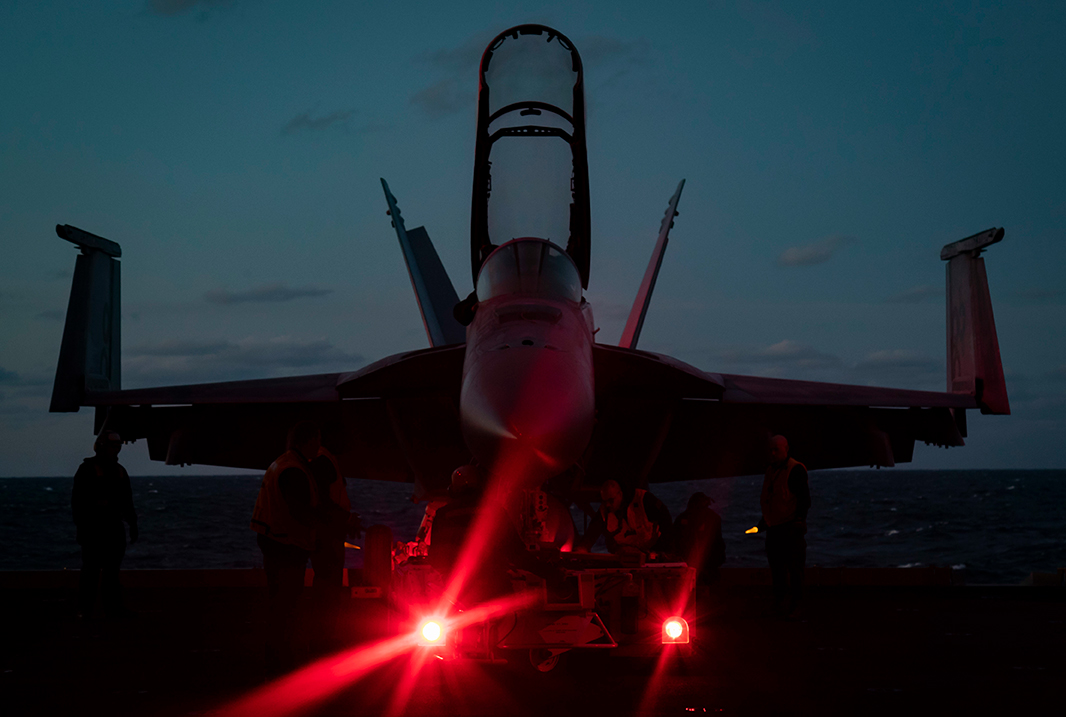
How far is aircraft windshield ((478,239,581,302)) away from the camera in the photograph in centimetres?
798

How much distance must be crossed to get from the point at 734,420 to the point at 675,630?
5484mm

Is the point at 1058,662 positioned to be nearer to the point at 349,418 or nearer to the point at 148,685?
the point at 148,685

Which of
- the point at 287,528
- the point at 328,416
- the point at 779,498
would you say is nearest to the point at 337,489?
the point at 287,528

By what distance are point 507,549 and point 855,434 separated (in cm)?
758

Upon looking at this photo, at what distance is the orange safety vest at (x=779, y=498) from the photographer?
816cm

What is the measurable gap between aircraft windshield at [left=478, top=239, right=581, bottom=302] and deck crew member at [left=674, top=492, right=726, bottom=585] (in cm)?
244

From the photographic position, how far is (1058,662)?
588 cm

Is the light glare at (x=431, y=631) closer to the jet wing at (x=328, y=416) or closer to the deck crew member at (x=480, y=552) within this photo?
the deck crew member at (x=480, y=552)

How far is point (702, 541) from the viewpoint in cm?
830

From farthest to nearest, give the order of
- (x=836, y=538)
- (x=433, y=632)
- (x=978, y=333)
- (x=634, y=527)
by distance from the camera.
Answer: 1. (x=836, y=538)
2. (x=978, y=333)
3. (x=634, y=527)
4. (x=433, y=632)

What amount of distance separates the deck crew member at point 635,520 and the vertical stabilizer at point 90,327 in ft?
23.0

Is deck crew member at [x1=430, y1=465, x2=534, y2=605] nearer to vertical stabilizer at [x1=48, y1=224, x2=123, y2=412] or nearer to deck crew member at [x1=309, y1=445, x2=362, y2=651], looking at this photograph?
deck crew member at [x1=309, y1=445, x2=362, y2=651]

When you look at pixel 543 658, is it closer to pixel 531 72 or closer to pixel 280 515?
pixel 280 515

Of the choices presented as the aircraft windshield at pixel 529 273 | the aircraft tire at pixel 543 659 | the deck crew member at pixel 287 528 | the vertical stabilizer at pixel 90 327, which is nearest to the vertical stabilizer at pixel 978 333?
the aircraft windshield at pixel 529 273
